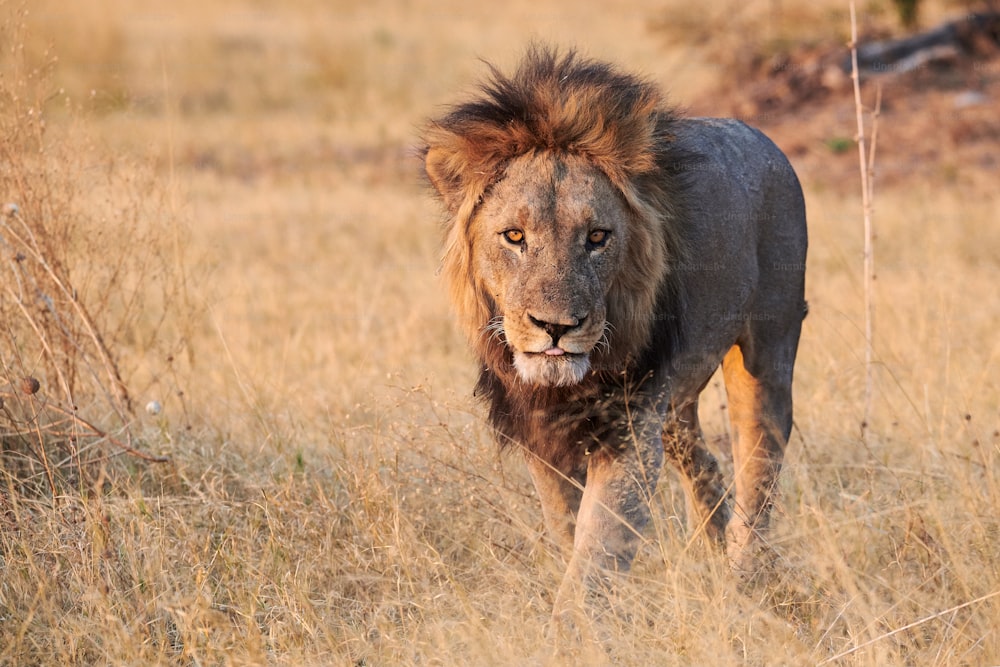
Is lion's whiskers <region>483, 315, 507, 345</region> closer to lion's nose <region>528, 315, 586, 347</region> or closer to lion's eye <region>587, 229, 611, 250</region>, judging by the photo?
lion's nose <region>528, 315, 586, 347</region>

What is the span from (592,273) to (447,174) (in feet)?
1.93

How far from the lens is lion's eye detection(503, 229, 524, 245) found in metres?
3.45

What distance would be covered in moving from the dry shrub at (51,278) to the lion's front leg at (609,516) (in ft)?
5.84

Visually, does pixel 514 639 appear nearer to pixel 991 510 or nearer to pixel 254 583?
pixel 254 583

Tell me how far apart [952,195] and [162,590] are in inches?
305

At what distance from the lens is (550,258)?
337 centimetres

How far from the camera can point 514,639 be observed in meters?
3.37

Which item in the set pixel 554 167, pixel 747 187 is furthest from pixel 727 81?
pixel 554 167

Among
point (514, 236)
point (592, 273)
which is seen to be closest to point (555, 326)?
point (592, 273)

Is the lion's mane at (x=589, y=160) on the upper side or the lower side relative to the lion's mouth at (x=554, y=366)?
upper

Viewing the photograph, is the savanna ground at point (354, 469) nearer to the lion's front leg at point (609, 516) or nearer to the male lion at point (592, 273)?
the lion's front leg at point (609, 516)

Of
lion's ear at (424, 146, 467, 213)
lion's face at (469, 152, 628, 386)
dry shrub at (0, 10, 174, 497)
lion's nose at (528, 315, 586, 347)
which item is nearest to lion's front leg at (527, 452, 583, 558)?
lion's face at (469, 152, 628, 386)

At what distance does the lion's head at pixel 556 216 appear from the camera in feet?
11.0

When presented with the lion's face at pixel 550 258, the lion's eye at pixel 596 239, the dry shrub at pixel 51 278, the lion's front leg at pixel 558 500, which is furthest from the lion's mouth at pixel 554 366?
the dry shrub at pixel 51 278
